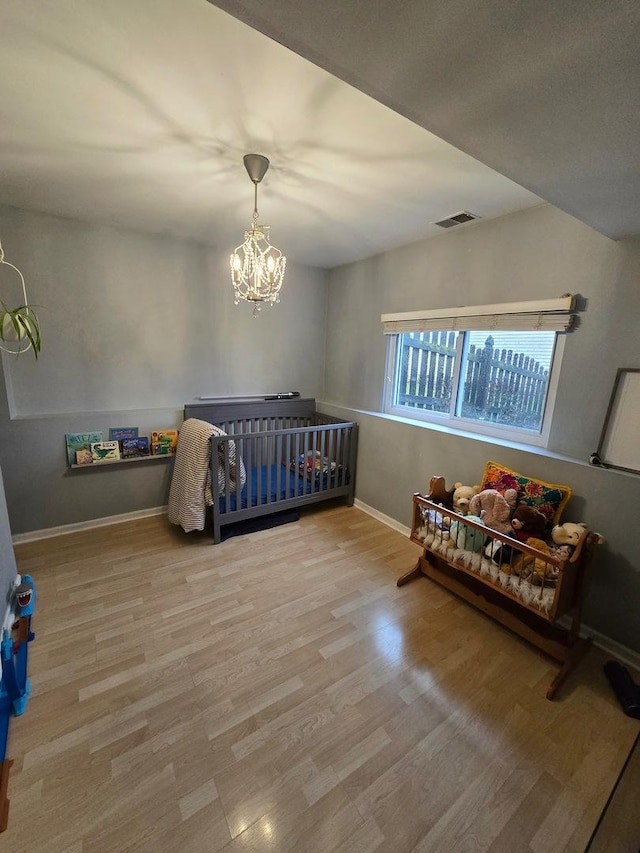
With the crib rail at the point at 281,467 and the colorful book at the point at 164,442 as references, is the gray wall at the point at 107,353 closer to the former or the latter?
the colorful book at the point at 164,442

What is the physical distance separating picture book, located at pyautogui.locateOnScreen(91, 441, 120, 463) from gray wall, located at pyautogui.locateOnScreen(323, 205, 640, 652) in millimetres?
2147

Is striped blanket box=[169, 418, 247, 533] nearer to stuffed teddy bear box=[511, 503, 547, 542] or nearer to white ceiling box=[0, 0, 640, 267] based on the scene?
white ceiling box=[0, 0, 640, 267]

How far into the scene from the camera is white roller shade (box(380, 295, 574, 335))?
1820 millimetres

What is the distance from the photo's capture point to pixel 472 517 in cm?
186

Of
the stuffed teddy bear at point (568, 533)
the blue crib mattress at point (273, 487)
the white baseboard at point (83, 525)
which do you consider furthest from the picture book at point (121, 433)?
the stuffed teddy bear at point (568, 533)

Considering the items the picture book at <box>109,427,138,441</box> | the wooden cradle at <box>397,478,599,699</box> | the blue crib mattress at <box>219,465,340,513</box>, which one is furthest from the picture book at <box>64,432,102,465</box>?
the wooden cradle at <box>397,478,599,699</box>

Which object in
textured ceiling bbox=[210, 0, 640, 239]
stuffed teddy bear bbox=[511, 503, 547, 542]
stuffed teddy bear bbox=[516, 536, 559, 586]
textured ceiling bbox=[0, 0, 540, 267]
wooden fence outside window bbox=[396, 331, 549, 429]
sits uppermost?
textured ceiling bbox=[0, 0, 540, 267]

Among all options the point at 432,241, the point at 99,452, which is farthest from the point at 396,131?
the point at 99,452

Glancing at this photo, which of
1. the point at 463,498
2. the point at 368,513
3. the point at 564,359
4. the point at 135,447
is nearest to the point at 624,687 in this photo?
the point at 463,498

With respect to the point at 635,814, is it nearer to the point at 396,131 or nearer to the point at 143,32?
the point at 396,131

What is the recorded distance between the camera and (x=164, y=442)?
2818mm

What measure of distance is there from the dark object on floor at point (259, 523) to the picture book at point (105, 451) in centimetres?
106

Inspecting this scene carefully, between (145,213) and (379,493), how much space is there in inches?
109

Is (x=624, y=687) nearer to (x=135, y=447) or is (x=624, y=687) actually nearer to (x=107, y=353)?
(x=135, y=447)
